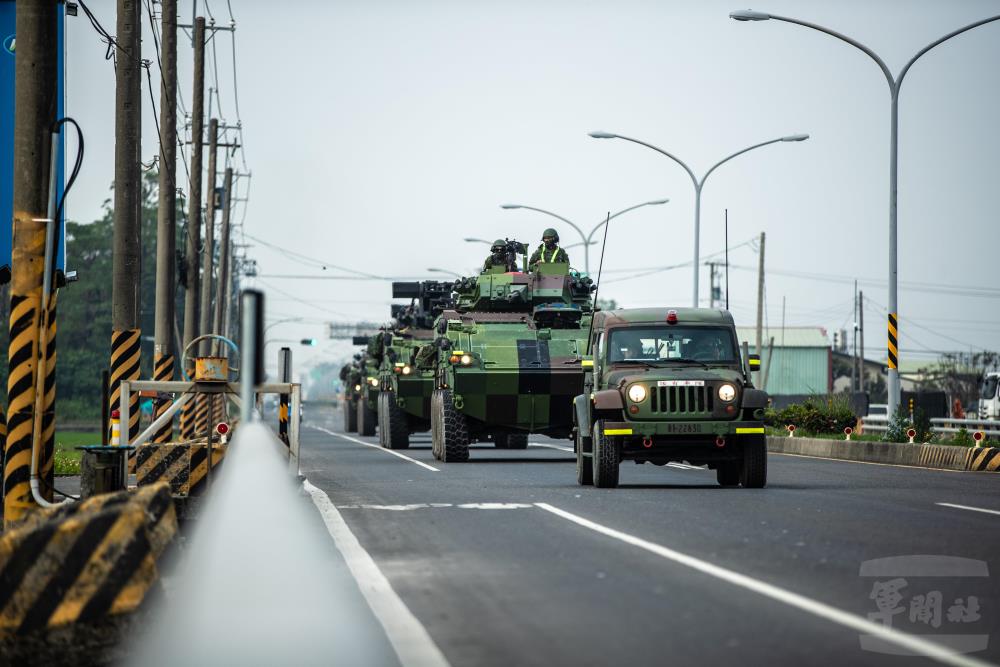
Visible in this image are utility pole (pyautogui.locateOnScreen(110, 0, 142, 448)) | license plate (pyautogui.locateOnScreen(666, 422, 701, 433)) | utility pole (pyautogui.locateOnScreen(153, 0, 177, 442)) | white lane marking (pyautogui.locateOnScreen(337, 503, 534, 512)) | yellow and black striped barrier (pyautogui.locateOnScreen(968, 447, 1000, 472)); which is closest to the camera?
white lane marking (pyautogui.locateOnScreen(337, 503, 534, 512))

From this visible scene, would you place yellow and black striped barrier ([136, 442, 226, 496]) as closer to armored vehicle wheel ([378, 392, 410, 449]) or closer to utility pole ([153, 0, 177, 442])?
utility pole ([153, 0, 177, 442])

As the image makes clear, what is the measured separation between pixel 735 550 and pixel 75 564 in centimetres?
576

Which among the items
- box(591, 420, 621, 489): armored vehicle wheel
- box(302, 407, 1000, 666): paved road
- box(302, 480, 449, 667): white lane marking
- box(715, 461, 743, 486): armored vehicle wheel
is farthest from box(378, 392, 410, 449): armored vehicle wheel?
box(302, 480, 449, 667): white lane marking

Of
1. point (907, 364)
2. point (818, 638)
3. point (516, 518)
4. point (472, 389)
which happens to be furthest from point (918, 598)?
point (907, 364)

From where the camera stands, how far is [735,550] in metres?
12.4

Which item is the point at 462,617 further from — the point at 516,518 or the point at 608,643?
the point at 516,518

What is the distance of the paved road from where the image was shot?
27.2 feet

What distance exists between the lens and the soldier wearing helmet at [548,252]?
31.8m

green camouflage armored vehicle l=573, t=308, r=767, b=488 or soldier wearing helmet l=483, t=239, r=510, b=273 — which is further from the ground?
soldier wearing helmet l=483, t=239, r=510, b=273

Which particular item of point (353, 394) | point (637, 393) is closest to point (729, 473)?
point (637, 393)

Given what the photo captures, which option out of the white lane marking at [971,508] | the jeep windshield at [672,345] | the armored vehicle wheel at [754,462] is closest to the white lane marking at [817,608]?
the white lane marking at [971,508]

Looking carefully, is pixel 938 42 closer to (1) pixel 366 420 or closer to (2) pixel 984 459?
(2) pixel 984 459
